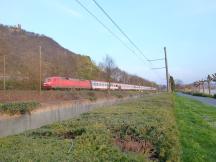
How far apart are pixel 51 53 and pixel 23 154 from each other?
98.6m

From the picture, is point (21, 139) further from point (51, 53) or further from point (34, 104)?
point (51, 53)

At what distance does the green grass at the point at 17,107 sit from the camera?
58.9 ft

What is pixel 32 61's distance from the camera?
58469mm

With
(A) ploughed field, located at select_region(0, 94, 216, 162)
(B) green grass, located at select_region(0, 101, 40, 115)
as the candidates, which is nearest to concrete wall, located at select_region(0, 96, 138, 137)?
(B) green grass, located at select_region(0, 101, 40, 115)

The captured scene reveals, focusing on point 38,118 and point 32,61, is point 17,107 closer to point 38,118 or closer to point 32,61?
point 38,118

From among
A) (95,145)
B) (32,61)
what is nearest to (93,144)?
(95,145)

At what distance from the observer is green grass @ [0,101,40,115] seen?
17.9 m

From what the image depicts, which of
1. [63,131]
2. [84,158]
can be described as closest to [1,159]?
[84,158]

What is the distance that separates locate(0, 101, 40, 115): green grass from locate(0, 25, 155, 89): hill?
17.2m

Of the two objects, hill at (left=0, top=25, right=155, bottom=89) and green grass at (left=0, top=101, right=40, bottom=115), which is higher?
hill at (left=0, top=25, right=155, bottom=89)

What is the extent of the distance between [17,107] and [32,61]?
40732 mm

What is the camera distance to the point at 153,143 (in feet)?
22.3

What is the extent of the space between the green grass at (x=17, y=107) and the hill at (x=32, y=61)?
17187 mm

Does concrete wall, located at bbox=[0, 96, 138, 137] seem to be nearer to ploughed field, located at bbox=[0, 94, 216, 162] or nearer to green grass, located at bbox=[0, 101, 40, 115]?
green grass, located at bbox=[0, 101, 40, 115]
